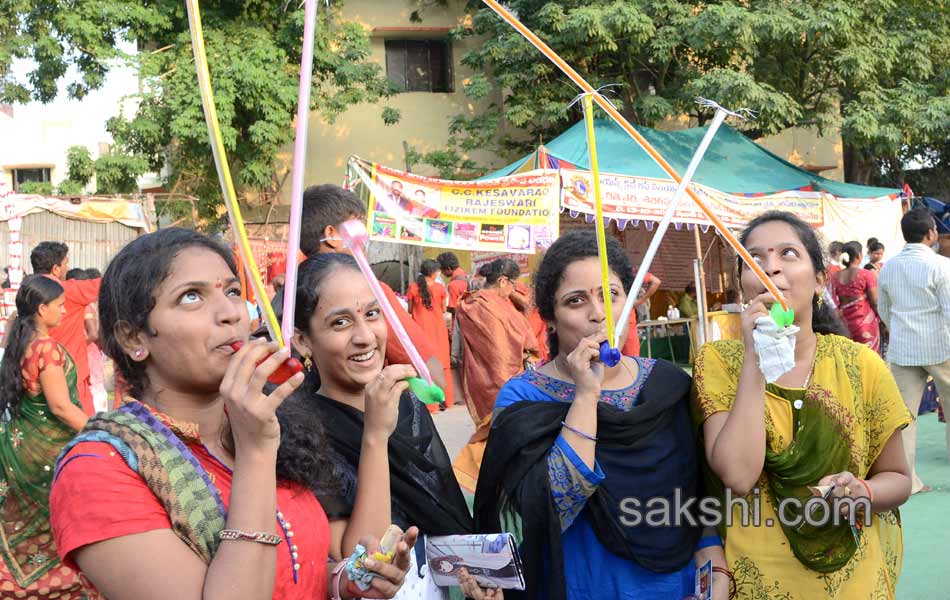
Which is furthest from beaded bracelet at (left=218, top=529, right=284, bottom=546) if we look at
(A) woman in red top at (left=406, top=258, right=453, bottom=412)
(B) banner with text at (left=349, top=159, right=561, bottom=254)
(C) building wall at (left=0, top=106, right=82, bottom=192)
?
(C) building wall at (left=0, top=106, right=82, bottom=192)

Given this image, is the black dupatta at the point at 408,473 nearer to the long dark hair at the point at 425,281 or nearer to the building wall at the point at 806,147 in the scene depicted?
the long dark hair at the point at 425,281

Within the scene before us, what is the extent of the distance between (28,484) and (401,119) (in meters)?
14.9

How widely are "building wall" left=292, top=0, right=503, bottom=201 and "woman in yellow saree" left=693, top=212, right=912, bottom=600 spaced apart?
1565cm

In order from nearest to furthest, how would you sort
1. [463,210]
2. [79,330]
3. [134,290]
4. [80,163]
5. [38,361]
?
[134,290] → [38,361] → [79,330] → [463,210] → [80,163]

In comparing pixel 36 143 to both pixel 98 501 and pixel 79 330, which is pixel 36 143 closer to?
pixel 79 330

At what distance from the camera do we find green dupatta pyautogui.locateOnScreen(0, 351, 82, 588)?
354 cm

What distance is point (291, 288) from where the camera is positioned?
138 centimetres

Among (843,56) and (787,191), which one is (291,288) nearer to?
(787,191)

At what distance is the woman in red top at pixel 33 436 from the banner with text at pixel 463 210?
433cm

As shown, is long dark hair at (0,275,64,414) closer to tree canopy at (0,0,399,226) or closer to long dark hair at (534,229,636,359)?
long dark hair at (534,229,636,359)

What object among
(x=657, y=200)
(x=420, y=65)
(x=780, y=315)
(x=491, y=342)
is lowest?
(x=491, y=342)

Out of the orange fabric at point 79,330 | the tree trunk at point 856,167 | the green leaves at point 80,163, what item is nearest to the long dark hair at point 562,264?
the orange fabric at point 79,330

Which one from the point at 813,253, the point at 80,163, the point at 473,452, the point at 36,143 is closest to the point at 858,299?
the point at 813,253

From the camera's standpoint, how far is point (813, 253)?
2.36 meters
